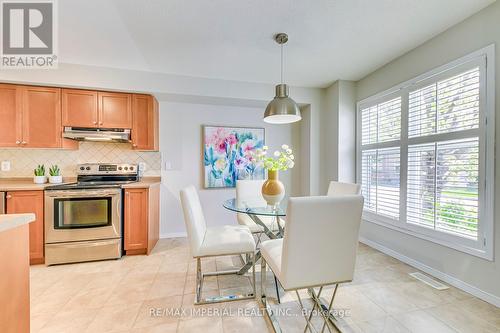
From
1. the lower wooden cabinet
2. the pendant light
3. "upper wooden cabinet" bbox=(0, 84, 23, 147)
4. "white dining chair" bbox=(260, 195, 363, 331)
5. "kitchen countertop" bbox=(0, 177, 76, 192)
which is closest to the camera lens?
"white dining chair" bbox=(260, 195, 363, 331)

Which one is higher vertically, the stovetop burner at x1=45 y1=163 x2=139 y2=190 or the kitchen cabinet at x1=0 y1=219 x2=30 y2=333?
the stovetop burner at x1=45 y1=163 x2=139 y2=190

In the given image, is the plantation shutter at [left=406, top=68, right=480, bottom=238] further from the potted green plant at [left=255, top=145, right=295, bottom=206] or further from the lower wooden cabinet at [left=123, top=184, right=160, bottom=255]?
the lower wooden cabinet at [left=123, top=184, right=160, bottom=255]

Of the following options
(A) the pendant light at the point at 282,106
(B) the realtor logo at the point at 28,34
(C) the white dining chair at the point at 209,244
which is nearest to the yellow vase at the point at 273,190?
(C) the white dining chair at the point at 209,244

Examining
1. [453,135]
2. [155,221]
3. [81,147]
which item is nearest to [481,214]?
[453,135]

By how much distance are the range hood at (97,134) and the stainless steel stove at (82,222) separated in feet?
2.14

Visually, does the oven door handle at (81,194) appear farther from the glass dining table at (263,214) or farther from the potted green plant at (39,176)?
the glass dining table at (263,214)

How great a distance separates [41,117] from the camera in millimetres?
2641

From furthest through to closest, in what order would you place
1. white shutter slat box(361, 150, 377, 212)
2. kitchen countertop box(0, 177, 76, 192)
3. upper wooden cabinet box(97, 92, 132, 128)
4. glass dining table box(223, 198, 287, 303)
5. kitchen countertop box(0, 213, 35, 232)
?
white shutter slat box(361, 150, 377, 212) < upper wooden cabinet box(97, 92, 132, 128) < kitchen countertop box(0, 177, 76, 192) < glass dining table box(223, 198, 287, 303) < kitchen countertop box(0, 213, 35, 232)

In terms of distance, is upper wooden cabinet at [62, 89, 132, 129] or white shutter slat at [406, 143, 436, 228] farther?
upper wooden cabinet at [62, 89, 132, 129]

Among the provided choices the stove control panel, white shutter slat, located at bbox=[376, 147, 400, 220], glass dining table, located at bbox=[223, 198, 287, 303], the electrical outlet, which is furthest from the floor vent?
the electrical outlet

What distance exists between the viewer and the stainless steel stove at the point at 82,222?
241 centimetres

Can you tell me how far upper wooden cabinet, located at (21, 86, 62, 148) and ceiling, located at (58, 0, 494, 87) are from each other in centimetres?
53

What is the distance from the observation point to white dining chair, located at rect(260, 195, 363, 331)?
1187 millimetres

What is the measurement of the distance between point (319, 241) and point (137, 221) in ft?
7.75
